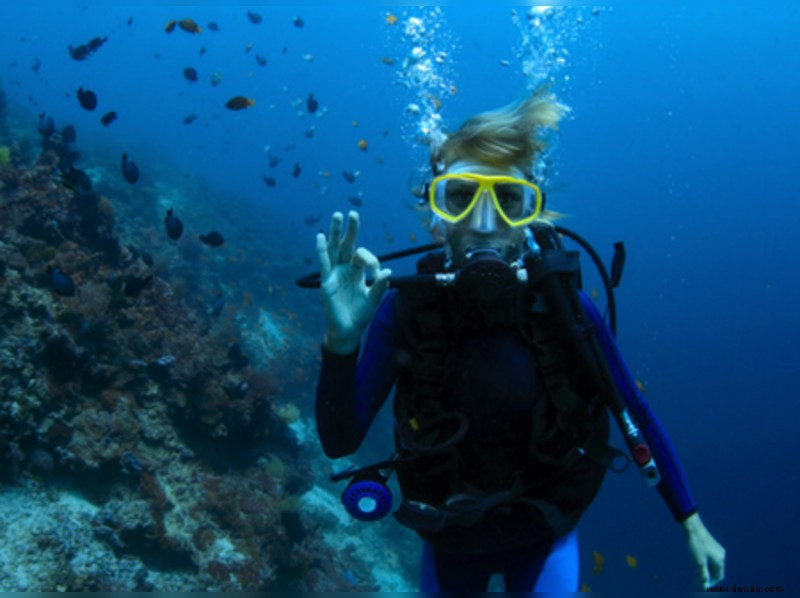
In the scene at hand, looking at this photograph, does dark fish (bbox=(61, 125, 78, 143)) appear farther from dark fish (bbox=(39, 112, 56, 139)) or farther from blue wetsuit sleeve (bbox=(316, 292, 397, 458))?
blue wetsuit sleeve (bbox=(316, 292, 397, 458))

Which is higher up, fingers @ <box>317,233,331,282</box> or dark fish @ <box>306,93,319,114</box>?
dark fish @ <box>306,93,319,114</box>

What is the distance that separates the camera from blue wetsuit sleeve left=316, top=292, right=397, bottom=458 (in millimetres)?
2428

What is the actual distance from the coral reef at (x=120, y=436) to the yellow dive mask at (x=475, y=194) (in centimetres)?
509

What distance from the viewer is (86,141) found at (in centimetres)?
2622

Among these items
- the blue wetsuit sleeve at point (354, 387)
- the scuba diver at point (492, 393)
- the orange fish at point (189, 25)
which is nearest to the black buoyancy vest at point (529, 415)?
the scuba diver at point (492, 393)

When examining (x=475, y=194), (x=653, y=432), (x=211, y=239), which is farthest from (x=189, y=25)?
(x=653, y=432)

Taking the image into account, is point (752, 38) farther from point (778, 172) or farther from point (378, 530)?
point (378, 530)

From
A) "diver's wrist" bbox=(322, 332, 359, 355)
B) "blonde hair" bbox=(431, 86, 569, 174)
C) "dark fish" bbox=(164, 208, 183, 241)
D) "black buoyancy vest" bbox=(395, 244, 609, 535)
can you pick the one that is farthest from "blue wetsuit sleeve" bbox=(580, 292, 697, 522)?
"dark fish" bbox=(164, 208, 183, 241)

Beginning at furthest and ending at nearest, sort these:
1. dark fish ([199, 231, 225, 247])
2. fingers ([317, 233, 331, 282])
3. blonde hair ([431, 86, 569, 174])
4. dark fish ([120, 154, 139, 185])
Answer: dark fish ([199, 231, 225, 247]), dark fish ([120, 154, 139, 185]), blonde hair ([431, 86, 569, 174]), fingers ([317, 233, 331, 282])

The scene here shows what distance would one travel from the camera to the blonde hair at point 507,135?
2713 mm

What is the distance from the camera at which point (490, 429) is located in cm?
251

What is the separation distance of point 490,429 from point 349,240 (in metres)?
1.17

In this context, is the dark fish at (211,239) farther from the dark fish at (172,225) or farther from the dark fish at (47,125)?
the dark fish at (47,125)

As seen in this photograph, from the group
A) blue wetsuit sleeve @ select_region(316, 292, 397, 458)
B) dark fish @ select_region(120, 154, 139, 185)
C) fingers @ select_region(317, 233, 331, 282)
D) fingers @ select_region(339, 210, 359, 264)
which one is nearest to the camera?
fingers @ select_region(339, 210, 359, 264)
